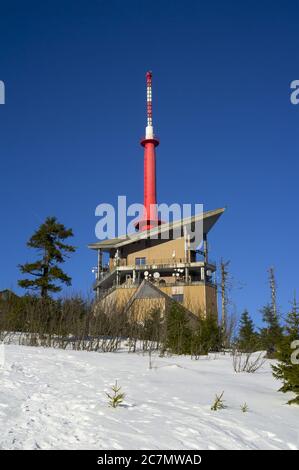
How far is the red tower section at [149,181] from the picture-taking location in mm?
47844

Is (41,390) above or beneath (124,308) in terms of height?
beneath

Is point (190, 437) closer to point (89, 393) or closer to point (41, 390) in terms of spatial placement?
point (89, 393)

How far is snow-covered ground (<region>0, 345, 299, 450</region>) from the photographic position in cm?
436

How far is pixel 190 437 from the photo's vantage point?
4582mm

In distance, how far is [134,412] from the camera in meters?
5.47

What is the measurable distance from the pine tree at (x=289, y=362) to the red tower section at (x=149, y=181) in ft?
128

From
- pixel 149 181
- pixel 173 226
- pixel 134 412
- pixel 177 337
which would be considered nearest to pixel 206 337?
pixel 177 337

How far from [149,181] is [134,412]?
44256mm

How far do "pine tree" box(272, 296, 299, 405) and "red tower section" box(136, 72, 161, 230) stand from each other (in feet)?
128

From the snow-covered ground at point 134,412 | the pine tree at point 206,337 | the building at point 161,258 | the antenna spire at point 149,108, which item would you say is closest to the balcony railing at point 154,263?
the building at point 161,258

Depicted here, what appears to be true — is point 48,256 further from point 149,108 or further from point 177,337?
point 149,108

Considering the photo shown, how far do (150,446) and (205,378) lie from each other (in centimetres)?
520

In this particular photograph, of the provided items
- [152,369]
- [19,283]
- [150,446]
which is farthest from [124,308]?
[150,446]

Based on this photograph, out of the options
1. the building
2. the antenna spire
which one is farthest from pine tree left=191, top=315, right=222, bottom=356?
the antenna spire
